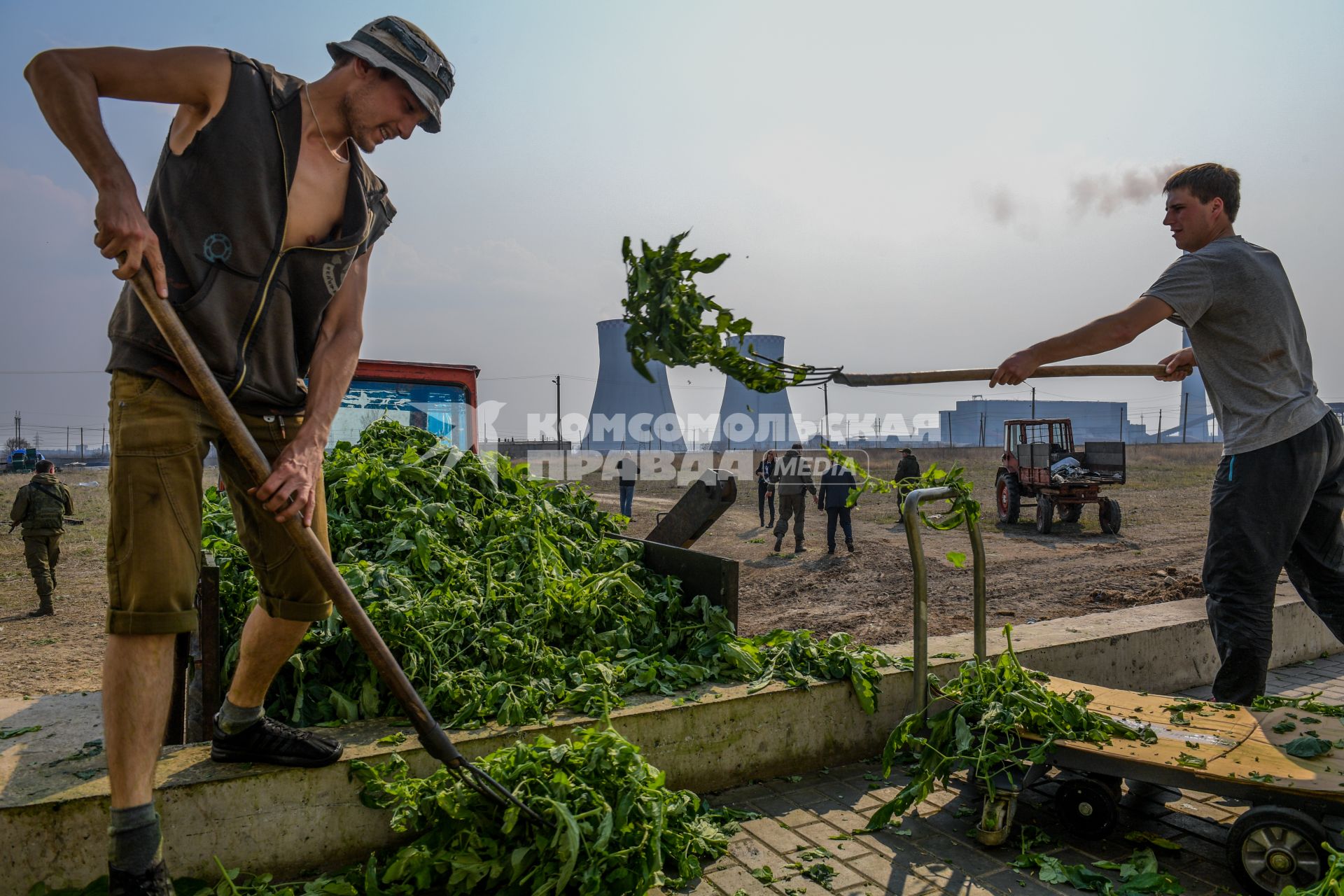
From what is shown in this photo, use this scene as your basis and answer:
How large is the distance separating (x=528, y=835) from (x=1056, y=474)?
17.3m

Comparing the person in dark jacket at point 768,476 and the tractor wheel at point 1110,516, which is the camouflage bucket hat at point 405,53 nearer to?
the person in dark jacket at point 768,476

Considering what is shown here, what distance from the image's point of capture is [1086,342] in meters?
3.25

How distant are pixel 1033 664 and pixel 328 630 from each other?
Result: 11.0 feet

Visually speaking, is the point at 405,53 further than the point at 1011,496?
No

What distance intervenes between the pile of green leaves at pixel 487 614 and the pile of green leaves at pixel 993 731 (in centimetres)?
51

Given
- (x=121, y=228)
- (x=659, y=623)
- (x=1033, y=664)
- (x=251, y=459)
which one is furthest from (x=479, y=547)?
(x=1033, y=664)

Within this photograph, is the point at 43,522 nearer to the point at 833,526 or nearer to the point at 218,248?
the point at 218,248

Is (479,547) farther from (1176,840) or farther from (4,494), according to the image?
(4,494)

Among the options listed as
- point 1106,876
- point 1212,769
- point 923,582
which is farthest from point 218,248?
point 1212,769

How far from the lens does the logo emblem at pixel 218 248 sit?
2387 mm

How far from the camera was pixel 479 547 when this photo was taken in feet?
13.9

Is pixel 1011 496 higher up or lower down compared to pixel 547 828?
higher up

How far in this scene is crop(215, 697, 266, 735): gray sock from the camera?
8.93 ft

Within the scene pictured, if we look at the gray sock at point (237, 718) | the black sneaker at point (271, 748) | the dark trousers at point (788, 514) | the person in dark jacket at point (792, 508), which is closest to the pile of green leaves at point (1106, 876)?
the black sneaker at point (271, 748)
